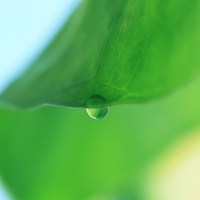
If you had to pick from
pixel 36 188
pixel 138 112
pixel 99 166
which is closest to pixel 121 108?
pixel 138 112

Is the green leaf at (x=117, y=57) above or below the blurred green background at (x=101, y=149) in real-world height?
below

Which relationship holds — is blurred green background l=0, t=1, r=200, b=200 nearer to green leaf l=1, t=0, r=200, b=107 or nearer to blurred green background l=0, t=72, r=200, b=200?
blurred green background l=0, t=72, r=200, b=200

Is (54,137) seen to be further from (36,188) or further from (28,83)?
(28,83)

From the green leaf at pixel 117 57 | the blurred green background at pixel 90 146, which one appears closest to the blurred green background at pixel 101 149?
the blurred green background at pixel 90 146

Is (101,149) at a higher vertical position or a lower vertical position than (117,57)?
higher

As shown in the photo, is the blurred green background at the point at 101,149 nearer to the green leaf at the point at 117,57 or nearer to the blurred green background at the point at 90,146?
the blurred green background at the point at 90,146

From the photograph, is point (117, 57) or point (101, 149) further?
point (101, 149)

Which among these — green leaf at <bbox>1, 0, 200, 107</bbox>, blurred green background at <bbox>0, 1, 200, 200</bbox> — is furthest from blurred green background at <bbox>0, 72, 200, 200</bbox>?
green leaf at <bbox>1, 0, 200, 107</bbox>

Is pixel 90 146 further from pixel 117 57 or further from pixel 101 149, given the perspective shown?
pixel 117 57

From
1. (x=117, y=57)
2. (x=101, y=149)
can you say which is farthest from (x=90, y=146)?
(x=117, y=57)
